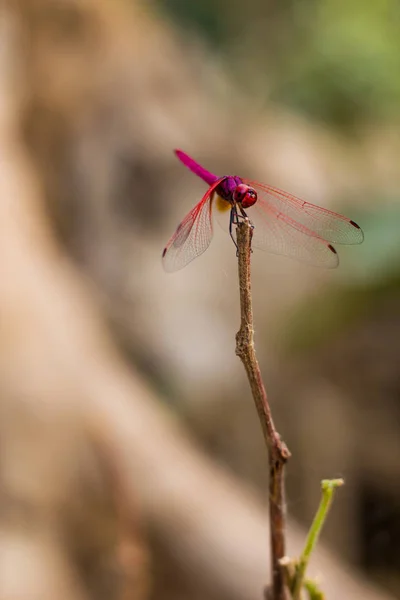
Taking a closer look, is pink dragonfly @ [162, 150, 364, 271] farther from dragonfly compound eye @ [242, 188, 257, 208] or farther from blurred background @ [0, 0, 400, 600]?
blurred background @ [0, 0, 400, 600]

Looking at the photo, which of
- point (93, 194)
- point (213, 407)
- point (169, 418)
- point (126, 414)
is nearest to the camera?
point (126, 414)

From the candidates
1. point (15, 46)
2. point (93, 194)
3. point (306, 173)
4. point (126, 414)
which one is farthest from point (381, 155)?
point (15, 46)

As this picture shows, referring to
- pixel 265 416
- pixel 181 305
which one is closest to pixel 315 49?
pixel 181 305

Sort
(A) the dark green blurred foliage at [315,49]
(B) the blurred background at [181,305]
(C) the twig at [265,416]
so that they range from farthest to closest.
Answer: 1. (A) the dark green blurred foliage at [315,49]
2. (B) the blurred background at [181,305]
3. (C) the twig at [265,416]

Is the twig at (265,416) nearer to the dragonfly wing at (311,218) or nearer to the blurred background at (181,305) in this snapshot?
the dragonfly wing at (311,218)

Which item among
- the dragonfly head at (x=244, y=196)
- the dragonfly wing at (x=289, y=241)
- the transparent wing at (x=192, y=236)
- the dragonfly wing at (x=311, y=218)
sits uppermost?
the dragonfly wing at (x=311, y=218)

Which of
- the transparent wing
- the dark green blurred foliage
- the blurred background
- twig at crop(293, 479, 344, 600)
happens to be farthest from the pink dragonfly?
the dark green blurred foliage

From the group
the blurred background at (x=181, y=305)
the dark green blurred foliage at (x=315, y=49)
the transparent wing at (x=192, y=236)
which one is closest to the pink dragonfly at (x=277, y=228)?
the transparent wing at (x=192, y=236)

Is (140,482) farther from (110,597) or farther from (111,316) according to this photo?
(111,316)

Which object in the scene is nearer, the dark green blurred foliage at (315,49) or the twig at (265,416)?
the twig at (265,416)
